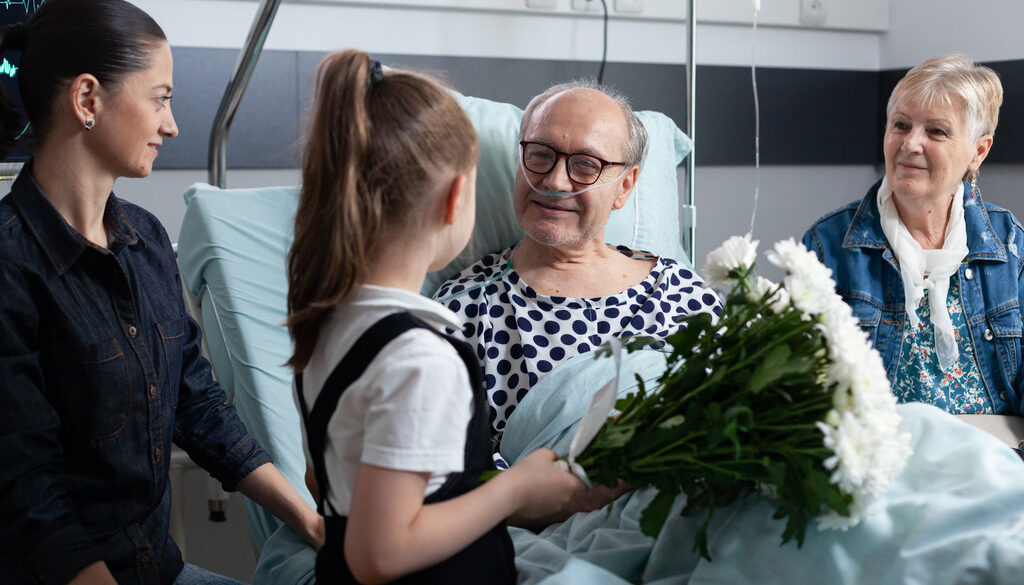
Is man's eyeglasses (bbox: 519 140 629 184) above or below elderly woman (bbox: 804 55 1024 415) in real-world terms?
above

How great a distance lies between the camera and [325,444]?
998mm

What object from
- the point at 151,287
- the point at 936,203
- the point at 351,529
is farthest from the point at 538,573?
the point at 936,203

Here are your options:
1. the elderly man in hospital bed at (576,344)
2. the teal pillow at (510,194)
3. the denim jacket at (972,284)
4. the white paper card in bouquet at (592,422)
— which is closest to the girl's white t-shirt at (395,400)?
the white paper card in bouquet at (592,422)

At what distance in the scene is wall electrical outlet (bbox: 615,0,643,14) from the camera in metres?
3.02

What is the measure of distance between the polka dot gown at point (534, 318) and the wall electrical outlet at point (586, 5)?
131cm

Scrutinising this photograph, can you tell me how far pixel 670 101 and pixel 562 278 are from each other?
4.87ft

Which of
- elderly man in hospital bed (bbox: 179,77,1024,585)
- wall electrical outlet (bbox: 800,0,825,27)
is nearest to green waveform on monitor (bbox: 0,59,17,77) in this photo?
elderly man in hospital bed (bbox: 179,77,1024,585)

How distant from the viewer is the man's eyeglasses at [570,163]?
1819 millimetres

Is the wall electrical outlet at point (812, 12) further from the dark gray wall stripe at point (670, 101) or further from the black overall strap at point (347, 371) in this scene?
the black overall strap at point (347, 371)

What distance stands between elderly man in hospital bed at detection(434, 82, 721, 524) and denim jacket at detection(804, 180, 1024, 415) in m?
0.32

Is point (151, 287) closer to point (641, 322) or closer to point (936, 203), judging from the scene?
point (641, 322)

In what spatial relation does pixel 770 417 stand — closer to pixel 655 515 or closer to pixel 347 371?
pixel 655 515

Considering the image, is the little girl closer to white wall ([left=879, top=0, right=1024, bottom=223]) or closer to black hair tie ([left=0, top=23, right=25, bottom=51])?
black hair tie ([left=0, top=23, right=25, bottom=51])

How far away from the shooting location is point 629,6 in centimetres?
303
